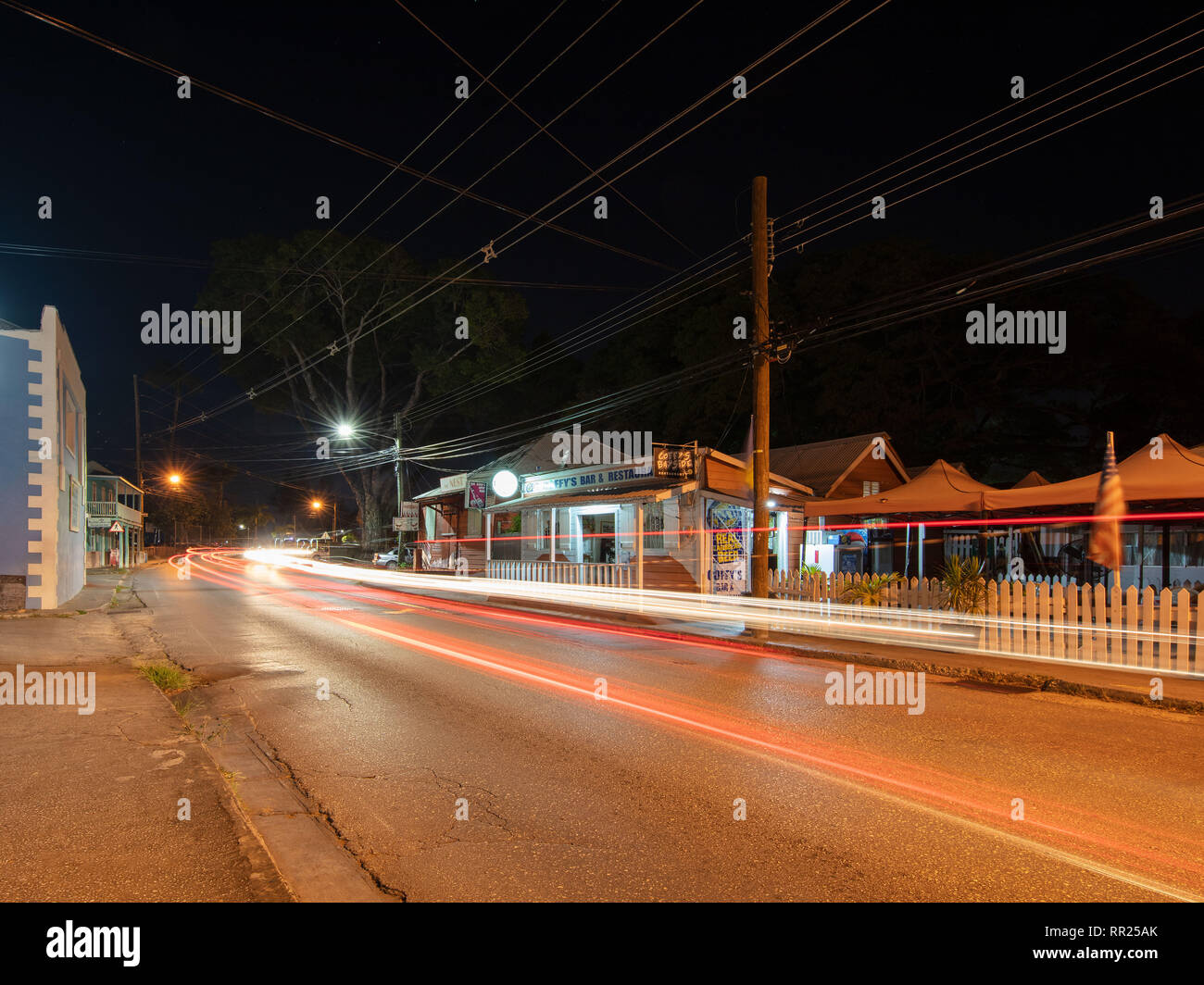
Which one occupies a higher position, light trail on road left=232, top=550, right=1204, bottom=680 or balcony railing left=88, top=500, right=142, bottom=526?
balcony railing left=88, top=500, right=142, bottom=526

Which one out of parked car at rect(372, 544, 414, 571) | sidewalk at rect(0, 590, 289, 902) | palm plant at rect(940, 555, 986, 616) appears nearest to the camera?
sidewalk at rect(0, 590, 289, 902)

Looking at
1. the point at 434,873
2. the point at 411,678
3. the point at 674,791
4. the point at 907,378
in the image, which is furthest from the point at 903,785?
the point at 907,378

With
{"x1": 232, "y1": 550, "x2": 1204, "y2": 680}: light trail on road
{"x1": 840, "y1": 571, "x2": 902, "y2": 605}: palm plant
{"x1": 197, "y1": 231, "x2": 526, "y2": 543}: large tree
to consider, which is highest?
{"x1": 197, "y1": 231, "x2": 526, "y2": 543}: large tree

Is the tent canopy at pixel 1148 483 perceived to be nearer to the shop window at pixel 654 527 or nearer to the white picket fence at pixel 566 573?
the white picket fence at pixel 566 573

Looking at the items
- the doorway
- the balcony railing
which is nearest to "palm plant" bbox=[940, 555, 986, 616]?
the doorway

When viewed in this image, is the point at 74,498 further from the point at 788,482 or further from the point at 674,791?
the point at 674,791

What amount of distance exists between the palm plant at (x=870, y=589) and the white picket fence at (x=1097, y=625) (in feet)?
7.85

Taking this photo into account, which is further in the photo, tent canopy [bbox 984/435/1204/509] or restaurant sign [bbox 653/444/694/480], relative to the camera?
restaurant sign [bbox 653/444/694/480]

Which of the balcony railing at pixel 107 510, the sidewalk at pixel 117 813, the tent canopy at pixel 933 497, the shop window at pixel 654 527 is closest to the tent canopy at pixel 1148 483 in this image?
the tent canopy at pixel 933 497

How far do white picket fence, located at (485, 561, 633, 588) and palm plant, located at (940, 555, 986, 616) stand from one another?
8.83m

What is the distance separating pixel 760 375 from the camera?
14.9 meters

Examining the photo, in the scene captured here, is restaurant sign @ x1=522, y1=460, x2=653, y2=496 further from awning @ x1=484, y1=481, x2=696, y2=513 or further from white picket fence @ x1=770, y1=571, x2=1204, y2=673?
white picket fence @ x1=770, y1=571, x2=1204, y2=673

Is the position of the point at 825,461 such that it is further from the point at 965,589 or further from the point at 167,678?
the point at 167,678

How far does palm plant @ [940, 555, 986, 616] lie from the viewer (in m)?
13.3
